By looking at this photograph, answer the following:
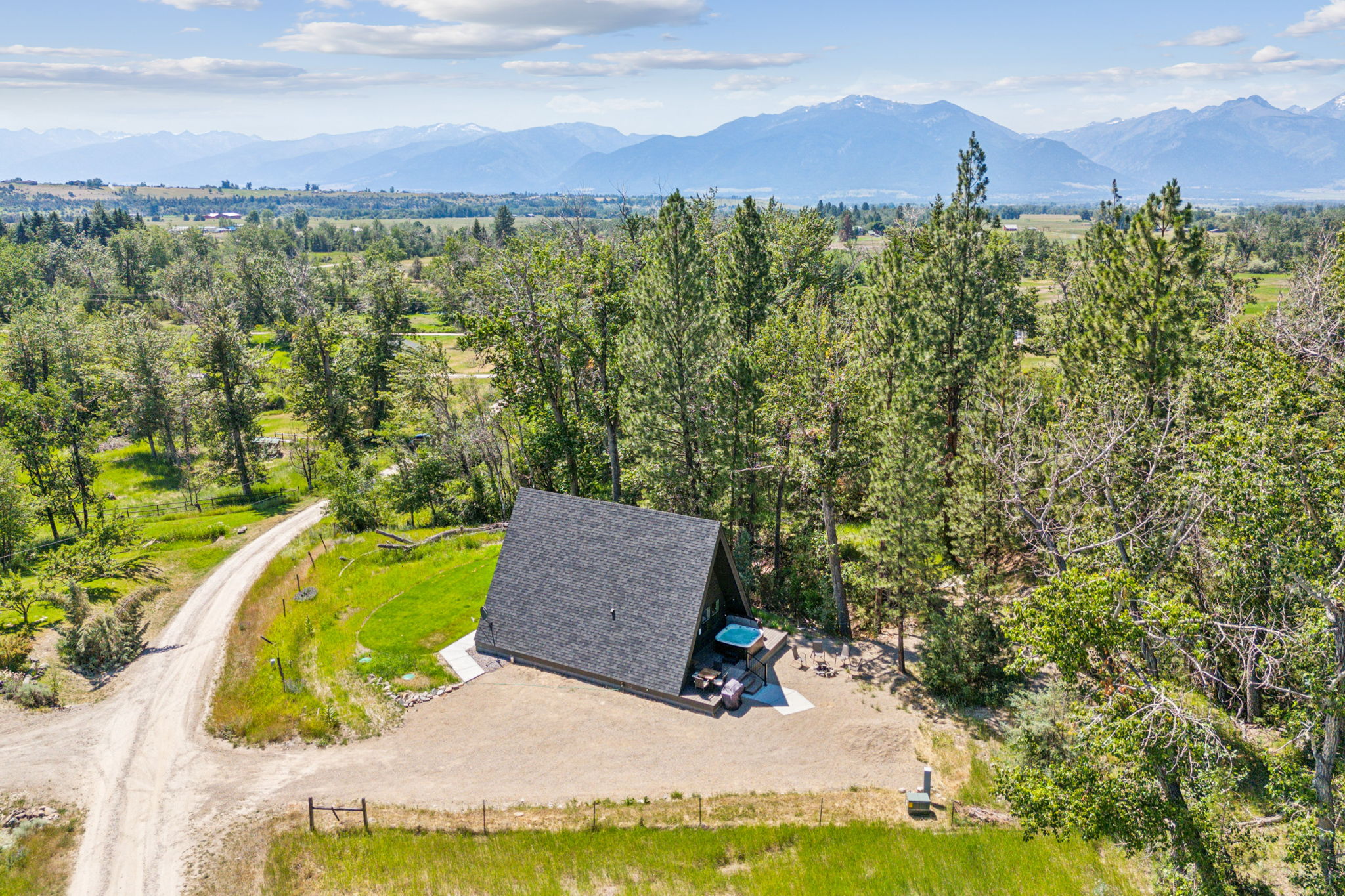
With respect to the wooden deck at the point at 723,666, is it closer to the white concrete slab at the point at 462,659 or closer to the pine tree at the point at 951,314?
the white concrete slab at the point at 462,659

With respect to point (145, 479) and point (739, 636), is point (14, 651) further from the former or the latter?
point (145, 479)

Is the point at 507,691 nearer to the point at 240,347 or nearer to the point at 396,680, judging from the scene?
the point at 396,680

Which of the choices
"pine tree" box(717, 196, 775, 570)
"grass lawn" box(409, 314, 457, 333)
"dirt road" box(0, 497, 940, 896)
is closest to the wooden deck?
"dirt road" box(0, 497, 940, 896)

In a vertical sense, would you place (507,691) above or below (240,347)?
below

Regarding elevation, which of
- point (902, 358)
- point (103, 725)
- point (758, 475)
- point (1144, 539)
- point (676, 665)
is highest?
point (902, 358)

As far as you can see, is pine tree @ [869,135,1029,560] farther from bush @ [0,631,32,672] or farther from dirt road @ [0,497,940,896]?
bush @ [0,631,32,672]

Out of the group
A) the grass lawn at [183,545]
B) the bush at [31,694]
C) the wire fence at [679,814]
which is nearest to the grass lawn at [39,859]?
the wire fence at [679,814]

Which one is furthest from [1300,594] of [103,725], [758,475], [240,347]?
[240,347]

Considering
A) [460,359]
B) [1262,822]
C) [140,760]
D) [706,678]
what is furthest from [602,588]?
[460,359]
